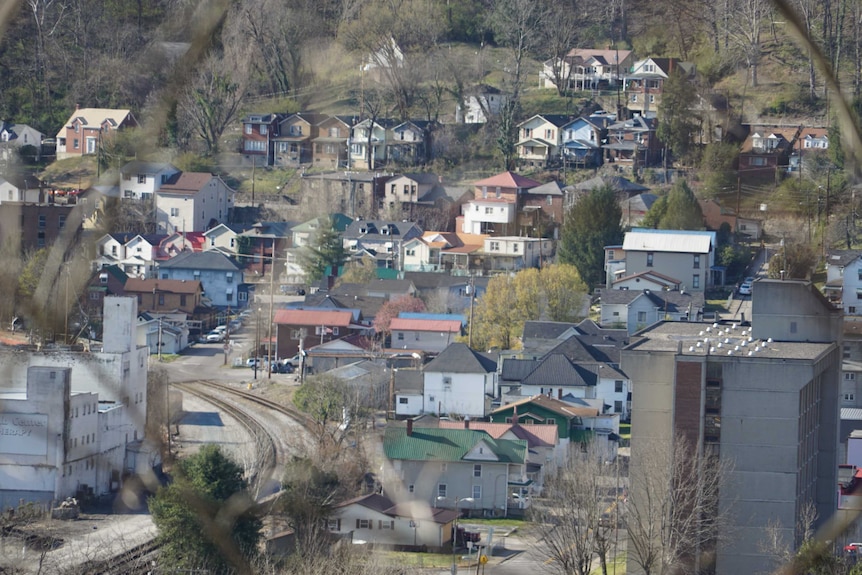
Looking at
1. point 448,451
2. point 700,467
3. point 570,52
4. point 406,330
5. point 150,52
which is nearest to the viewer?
point 150,52

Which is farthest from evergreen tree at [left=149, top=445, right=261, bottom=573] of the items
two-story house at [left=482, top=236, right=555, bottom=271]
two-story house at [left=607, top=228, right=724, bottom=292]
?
two-story house at [left=482, top=236, right=555, bottom=271]

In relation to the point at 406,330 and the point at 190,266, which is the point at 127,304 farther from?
the point at 190,266

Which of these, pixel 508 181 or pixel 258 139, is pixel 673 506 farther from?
pixel 258 139

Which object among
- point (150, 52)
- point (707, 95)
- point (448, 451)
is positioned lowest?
point (448, 451)

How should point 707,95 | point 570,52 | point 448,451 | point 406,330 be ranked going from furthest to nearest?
1. point 570,52
2. point 406,330
3. point 448,451
4. point 707,95

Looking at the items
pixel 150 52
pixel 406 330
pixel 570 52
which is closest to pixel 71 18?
pixel 150 52

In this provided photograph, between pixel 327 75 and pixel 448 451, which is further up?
pixel 327 75
